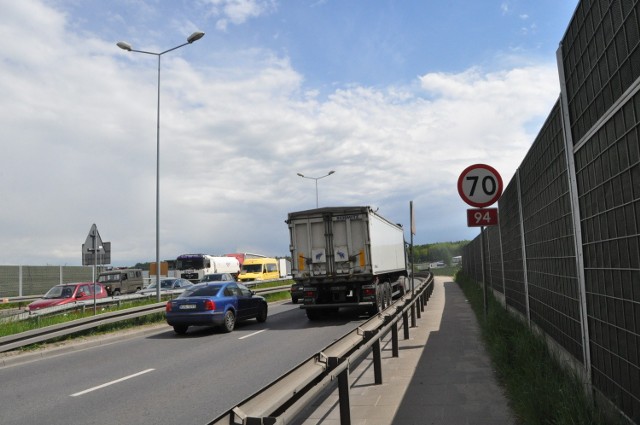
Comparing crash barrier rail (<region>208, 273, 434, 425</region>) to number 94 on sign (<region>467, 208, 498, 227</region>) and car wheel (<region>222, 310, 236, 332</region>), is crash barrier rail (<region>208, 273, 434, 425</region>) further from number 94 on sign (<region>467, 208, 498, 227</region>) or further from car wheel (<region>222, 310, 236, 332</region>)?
car wheel (<region>222, 310, 236, 332</region>)

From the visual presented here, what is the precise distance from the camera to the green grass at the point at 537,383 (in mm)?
4215

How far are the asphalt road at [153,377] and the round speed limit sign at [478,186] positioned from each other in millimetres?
4262

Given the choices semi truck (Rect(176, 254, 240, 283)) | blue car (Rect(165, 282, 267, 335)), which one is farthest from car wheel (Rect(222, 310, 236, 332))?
semi truck (Rect(176, 254, 240, 283))

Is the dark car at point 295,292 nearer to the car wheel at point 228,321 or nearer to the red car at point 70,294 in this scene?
the car wheel at point 228,321

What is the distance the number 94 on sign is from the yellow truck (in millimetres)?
31431

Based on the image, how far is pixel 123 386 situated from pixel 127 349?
14.9 feet

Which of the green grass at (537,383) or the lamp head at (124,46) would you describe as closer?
the green grass at (537,383)

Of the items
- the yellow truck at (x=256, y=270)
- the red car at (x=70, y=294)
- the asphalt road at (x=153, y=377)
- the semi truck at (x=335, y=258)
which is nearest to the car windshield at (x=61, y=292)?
the red car at (x=70, y=294)

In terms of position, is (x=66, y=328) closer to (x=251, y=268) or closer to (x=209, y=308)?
(x=209, y=308)

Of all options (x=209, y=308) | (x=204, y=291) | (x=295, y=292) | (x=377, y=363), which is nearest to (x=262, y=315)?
(x=204, y=291)

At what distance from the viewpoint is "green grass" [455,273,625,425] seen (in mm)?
4215

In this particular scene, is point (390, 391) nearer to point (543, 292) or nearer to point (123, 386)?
point (543, 292)

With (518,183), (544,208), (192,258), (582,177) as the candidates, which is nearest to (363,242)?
(518,183)

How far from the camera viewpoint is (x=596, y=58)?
4.34 m
